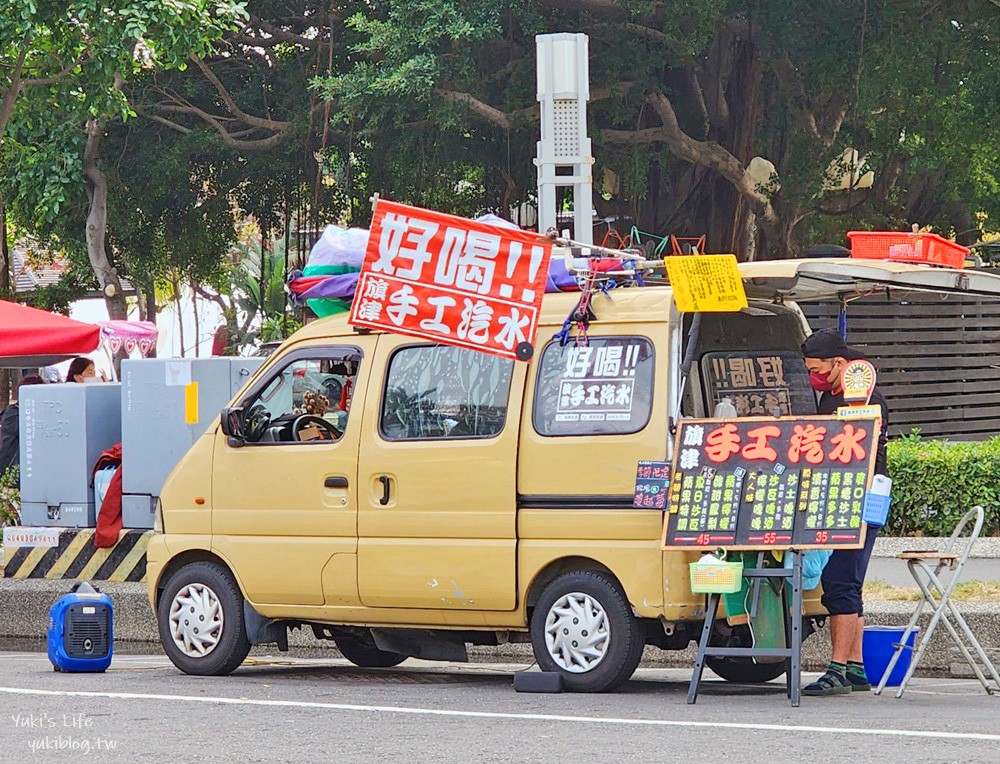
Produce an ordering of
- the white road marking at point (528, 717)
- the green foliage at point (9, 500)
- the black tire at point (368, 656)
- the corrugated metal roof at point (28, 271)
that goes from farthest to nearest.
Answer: the corrugated metal roof at point (28, 271) → the green foliage at point (9, 500) → the black tire at point (368, 656) → the white road marking at point (528, 717)

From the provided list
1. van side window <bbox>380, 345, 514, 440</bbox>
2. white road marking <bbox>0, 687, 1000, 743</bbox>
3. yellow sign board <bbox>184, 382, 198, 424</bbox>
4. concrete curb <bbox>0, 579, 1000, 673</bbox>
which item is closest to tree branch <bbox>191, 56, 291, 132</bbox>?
yellow sign board <bbox>184, 382, 198, 424</bbox>

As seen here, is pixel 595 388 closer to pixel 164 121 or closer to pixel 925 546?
pixel 925 546

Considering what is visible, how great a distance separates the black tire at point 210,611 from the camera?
30.0 feet

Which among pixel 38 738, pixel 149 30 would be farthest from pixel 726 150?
pixel 38 738

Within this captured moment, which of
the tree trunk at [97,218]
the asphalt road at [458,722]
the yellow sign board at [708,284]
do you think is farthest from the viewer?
the tree trunk at [97,218]

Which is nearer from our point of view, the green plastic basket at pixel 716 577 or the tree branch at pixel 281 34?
the green plastic basket at pixel 716 577

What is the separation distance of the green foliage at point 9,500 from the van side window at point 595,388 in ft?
21.6

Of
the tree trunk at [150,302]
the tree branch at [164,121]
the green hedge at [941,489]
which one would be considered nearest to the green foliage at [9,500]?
the green hedge at [941,489]

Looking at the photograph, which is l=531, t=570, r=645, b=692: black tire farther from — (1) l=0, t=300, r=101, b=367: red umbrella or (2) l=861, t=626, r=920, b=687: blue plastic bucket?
(1) l=0, t=300, r=101, b=367: red umbrella

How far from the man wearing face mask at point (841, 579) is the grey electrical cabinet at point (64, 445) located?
5.56 meters

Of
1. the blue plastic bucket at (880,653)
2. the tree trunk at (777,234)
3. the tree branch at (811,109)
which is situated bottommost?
the blue plastic bucket at (880,653)

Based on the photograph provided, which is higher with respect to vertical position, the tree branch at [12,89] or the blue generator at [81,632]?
the tree branch at [12,89]

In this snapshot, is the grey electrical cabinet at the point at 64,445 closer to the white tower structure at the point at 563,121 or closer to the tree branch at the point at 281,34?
the white tower structure at the point at 563,121

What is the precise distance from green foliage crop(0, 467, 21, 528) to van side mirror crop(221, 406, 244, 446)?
489 centimetres
